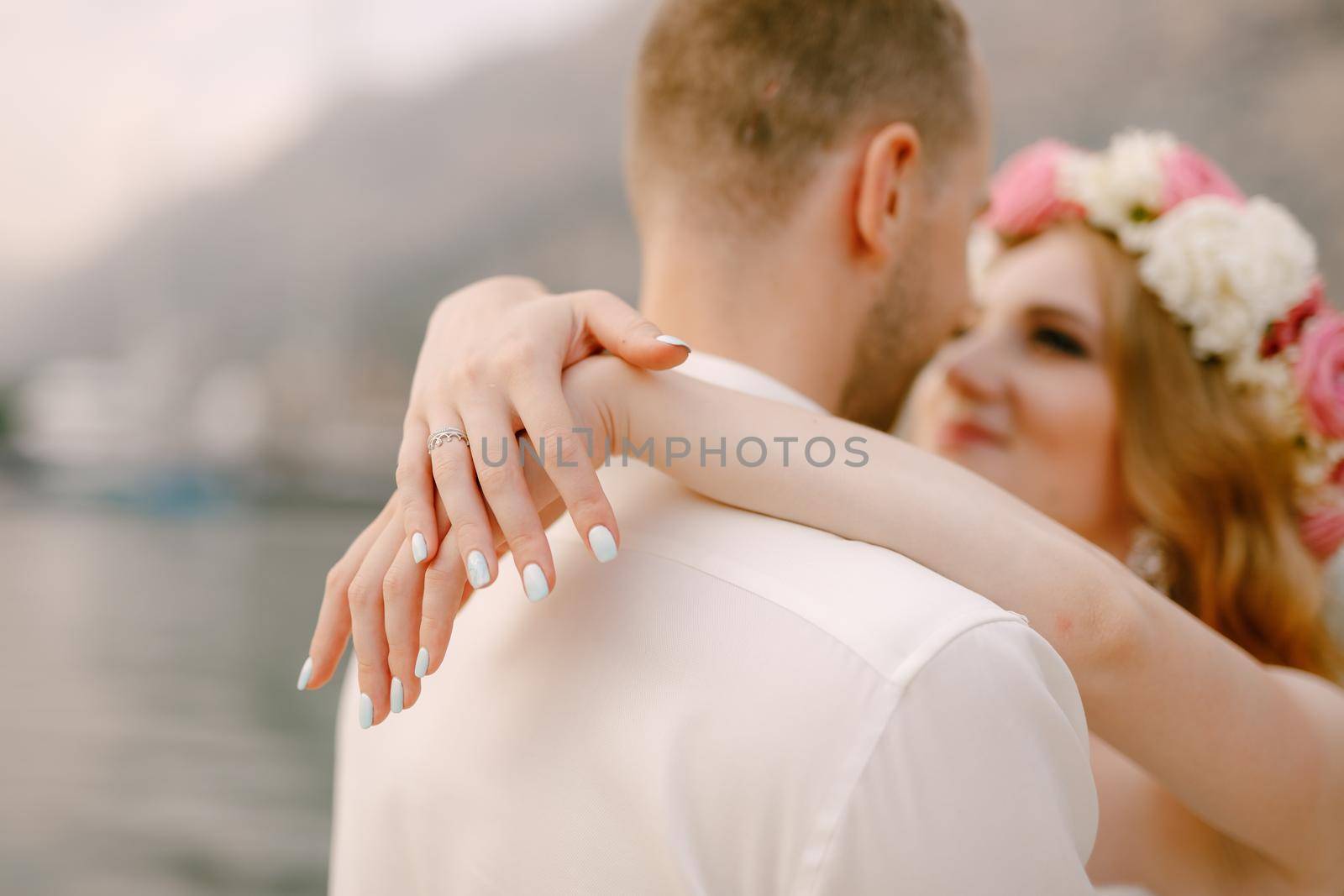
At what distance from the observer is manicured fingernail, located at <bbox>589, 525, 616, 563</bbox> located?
2.31 feet

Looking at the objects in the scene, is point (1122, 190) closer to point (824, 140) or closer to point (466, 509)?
point (824, 140)

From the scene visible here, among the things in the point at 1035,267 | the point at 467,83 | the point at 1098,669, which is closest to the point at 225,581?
the point at 467,83

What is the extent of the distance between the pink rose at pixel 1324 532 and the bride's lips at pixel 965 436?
56 centimetres

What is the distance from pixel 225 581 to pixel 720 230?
10.1 m

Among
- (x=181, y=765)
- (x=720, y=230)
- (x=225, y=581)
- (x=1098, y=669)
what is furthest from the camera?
(x=225, y=581)

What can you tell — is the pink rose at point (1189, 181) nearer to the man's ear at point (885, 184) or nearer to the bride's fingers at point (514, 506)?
the man's ear at point (885, 184)

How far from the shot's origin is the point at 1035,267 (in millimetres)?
1762

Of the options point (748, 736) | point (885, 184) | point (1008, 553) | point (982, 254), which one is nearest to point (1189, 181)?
point (982, 254)

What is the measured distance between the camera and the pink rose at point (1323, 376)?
1607 millimetres

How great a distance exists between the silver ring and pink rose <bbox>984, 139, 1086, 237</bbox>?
1.38m

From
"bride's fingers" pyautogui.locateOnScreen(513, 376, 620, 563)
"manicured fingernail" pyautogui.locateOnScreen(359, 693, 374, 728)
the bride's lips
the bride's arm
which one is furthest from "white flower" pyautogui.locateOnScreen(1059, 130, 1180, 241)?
"manicured fingernail" pyautogui.locateOnScreen(359, 693, 374, 728)

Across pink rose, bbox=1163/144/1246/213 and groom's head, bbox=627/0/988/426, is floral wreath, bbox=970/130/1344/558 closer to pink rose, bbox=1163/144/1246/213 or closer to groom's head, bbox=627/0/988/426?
pink rose, bbox=1163/144/1246/213

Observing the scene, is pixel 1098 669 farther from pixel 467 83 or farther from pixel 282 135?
pixel 282 135

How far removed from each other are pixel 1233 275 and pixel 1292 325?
0.53ft
